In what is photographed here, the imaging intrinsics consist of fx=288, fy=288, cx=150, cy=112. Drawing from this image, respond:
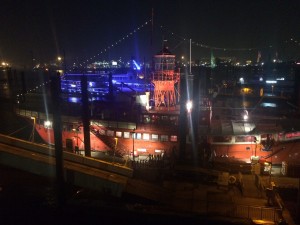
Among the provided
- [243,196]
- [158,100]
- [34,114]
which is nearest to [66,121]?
[34,114]

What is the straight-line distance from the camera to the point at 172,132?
28.3 metres

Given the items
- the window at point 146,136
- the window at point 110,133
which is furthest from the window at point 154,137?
the window at point 110,133

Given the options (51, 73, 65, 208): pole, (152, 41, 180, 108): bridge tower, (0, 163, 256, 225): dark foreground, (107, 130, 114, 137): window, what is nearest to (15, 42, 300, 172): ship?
(152, 41, 180, 108): bridge tower

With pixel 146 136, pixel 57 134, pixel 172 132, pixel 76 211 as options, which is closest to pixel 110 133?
pixel 146 136

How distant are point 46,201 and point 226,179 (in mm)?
11931

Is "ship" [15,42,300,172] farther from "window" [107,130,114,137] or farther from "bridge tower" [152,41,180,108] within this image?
"window" [107,130,114,137]

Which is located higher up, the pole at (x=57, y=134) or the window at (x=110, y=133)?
the pole at (x=57, y=134)

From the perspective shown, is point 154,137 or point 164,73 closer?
point 154,137

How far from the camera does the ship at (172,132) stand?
25281mm

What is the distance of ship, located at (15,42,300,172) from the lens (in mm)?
25281

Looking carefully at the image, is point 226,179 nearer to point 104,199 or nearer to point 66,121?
point 104,199

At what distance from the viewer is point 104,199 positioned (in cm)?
1823

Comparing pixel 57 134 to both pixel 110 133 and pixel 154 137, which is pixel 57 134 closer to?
pixel 154 137

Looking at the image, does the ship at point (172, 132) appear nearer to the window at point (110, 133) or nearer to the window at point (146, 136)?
the window at point (146, 136)
